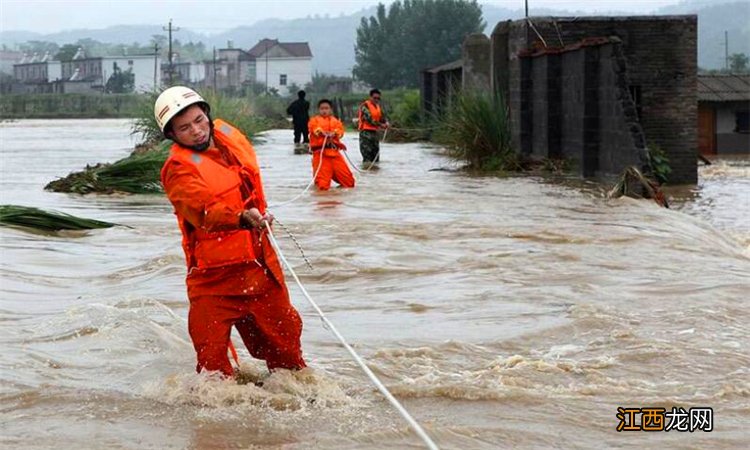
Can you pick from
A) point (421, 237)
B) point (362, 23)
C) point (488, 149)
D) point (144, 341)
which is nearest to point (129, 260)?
point (421, 237)

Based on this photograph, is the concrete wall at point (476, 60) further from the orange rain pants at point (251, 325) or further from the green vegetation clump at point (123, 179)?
the orange rain pants at point (251, 325)

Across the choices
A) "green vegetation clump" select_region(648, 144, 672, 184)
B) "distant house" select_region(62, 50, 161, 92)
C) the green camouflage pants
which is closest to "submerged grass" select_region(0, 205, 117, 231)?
"green vegetation clump" select_region(648, 144, 672, 184)

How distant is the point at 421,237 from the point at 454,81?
85.0 ft

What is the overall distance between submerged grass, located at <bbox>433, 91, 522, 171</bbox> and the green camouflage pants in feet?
5.92

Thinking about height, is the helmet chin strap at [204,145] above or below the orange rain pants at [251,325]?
above

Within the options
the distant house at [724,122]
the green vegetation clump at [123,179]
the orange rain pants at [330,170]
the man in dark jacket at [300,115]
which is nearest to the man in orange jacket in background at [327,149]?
the orange rain pants at [330,170]

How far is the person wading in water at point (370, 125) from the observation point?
27406 mm

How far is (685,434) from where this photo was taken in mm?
6402

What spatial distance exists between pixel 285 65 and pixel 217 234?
556 ft

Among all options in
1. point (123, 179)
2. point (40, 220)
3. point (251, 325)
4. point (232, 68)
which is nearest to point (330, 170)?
point (123, 179)

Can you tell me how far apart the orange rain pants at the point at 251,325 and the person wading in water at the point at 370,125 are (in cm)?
1993

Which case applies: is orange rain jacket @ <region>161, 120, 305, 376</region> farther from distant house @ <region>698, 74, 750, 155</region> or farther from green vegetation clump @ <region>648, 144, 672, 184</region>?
distant house @ <region>698, 74, 750, 155</region>

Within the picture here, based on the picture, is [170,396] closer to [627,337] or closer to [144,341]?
[144,341]

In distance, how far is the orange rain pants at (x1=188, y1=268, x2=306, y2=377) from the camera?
6750 mm
